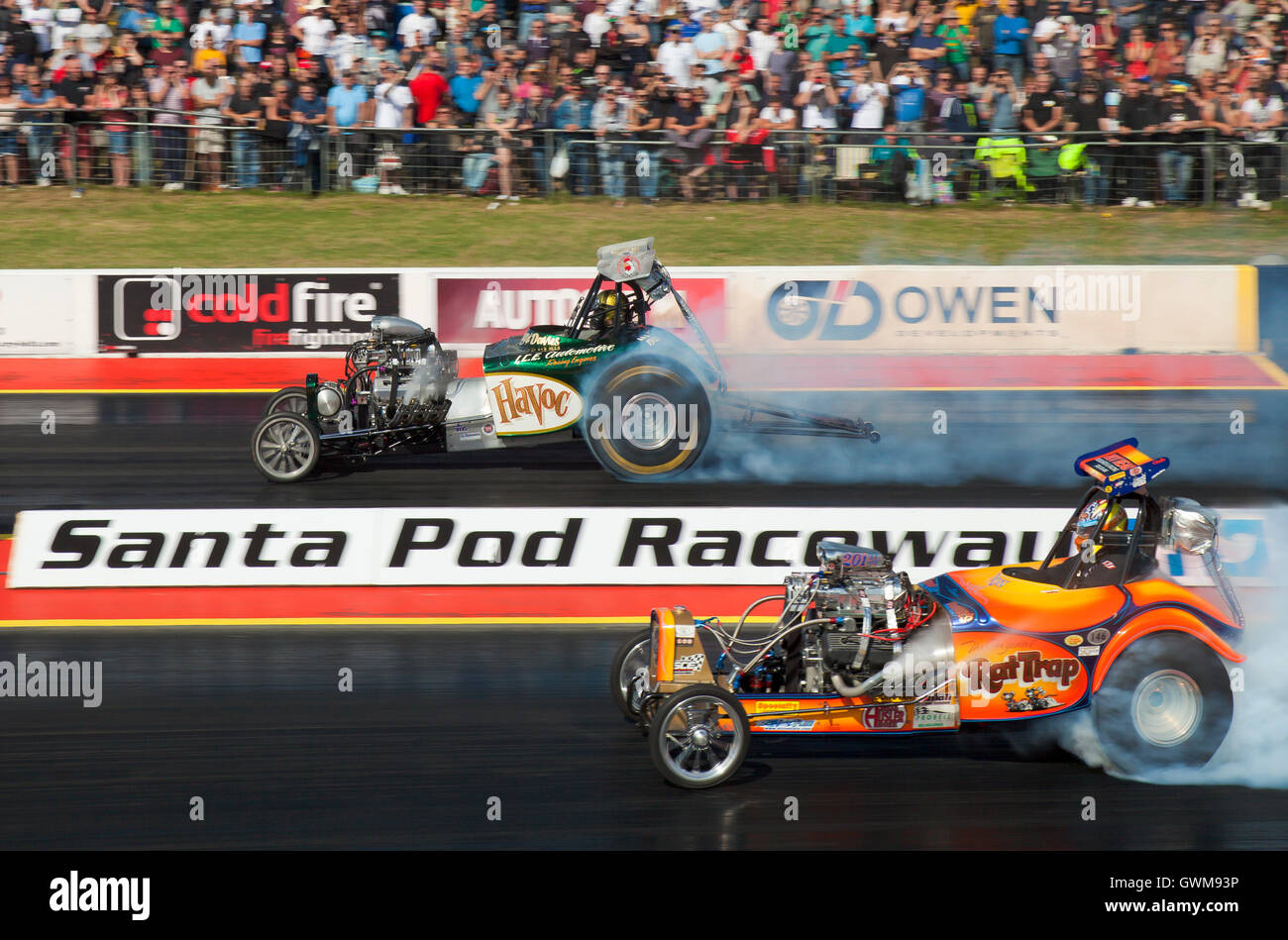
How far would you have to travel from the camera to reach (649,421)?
36.8 feet

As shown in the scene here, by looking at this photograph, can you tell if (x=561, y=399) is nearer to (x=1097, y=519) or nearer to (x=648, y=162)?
(x=1097, y=519)

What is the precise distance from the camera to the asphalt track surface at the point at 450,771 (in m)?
6.47

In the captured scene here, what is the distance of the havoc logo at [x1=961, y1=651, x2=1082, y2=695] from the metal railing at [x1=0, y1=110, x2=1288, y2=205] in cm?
1210

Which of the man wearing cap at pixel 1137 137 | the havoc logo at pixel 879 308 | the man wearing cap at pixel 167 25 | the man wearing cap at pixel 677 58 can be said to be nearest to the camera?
the havoc logo at pixel 879 308

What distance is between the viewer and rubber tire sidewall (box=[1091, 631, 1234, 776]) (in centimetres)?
664

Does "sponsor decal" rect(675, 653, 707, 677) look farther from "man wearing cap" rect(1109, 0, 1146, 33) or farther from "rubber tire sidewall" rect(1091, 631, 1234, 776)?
"man wearing cap" rect(1109, 0, 1146, 33)

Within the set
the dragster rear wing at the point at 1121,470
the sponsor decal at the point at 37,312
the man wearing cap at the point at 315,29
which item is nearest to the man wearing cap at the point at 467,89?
the man wearing cap at the point at 315,29

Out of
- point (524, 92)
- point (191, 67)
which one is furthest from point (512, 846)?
point (191, 67)

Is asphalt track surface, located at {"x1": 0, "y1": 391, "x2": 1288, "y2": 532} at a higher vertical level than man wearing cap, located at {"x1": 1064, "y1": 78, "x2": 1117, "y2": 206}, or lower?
lower

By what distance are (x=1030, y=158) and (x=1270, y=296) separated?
377 centimetres

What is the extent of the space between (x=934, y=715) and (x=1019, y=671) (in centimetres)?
44
